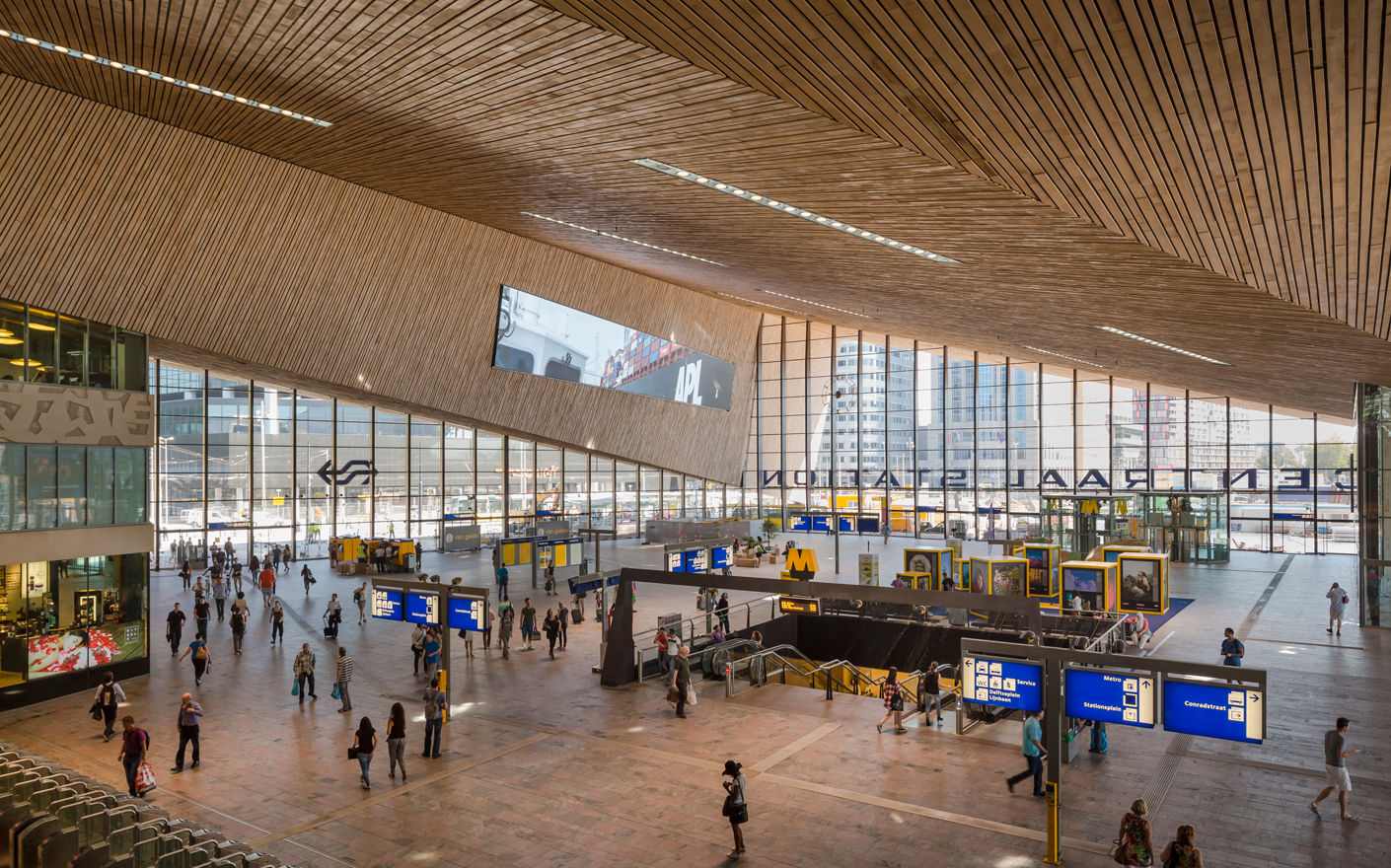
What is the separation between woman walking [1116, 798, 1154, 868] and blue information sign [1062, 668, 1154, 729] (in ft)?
5.45

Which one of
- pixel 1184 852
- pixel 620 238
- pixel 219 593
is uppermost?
pixel 620 238

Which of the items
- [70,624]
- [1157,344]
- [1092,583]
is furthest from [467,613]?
[1157,344]

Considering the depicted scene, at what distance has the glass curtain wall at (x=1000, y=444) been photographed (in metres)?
37.1

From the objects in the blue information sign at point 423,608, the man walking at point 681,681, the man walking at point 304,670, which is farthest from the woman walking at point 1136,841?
the man walking at point 304,670

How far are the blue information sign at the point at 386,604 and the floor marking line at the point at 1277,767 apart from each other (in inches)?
503

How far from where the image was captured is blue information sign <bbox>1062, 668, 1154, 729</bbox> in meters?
9.48

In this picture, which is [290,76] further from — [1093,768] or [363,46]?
[1093,768]

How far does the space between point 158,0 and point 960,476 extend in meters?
40.3

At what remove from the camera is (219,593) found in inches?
1035

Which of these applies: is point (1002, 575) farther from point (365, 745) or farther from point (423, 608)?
point (365, 745)

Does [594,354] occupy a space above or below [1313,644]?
above

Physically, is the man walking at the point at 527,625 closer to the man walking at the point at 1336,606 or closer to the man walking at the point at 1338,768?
the man walking at the point at 1338,768

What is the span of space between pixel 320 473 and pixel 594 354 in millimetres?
15869

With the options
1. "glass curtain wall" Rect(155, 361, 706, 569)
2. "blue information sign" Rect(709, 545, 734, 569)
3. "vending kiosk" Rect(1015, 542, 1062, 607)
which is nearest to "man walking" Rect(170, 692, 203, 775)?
"blue information sign" Rect(709, 545, 734, 569)
